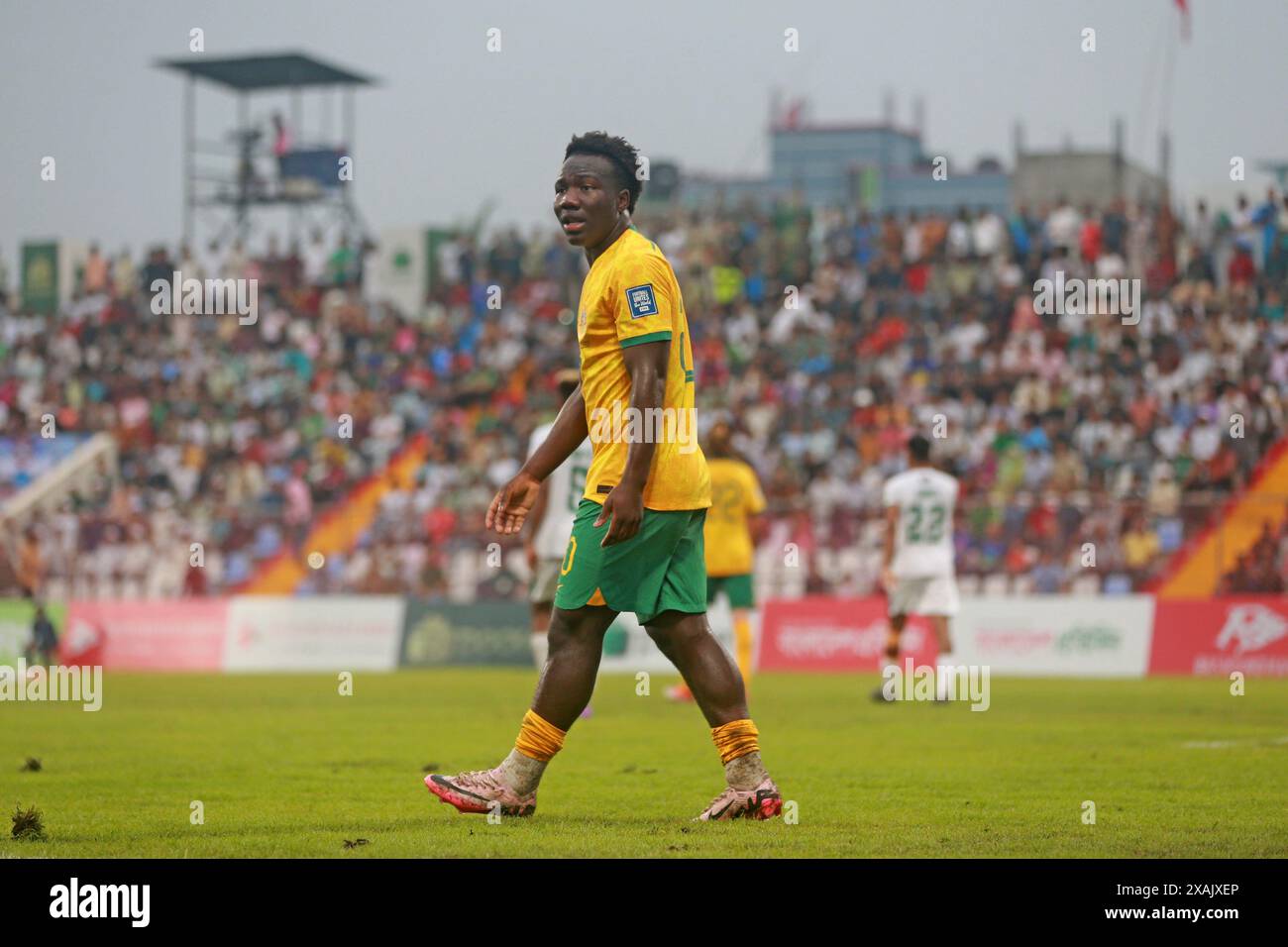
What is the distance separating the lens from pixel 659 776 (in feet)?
34.3

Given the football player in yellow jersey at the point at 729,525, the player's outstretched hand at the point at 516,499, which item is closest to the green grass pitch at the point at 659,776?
the football player in yellow jersey at the point at 729,525

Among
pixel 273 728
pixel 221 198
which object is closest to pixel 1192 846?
pixel 273 728

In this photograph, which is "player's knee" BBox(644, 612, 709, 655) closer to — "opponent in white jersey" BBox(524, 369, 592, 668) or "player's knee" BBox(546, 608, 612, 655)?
"player's knee" BBox(546, 608, 612, 655)

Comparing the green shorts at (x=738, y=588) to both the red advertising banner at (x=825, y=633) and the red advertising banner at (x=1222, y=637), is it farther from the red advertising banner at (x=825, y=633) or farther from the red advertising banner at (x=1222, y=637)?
the red advertising banner at (x=1222, y=637)

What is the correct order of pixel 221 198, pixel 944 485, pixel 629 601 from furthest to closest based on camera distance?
pixel 221 198
pixel 944 485
pixel 629 601

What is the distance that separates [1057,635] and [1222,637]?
2.02m

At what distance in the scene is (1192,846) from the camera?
7.09 metres

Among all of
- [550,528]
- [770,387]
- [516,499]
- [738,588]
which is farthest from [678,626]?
A: [770,387]

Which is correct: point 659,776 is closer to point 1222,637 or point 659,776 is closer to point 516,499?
point 516,499

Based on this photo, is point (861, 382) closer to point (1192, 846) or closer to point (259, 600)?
point (259, 600)

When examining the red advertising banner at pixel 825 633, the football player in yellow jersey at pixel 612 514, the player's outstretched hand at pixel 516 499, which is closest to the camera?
the football player in yellow jersey at pixel 612 514

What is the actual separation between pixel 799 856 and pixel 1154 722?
8834 millimetres

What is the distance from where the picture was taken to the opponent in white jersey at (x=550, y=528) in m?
14.9

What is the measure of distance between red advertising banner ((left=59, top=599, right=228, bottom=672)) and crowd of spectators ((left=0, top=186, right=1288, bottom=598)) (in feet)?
1.02
